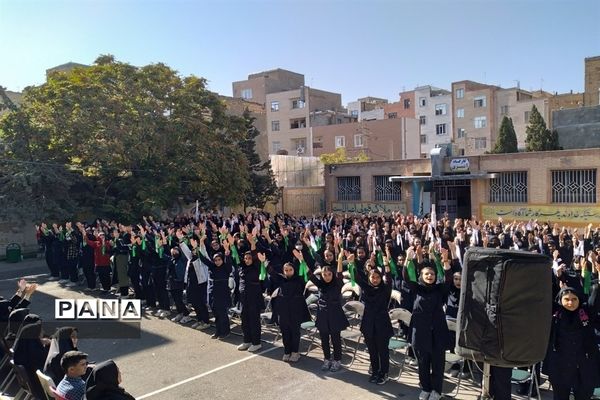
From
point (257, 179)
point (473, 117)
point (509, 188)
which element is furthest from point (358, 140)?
point (509, 188)

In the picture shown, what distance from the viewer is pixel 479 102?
48.2 metres

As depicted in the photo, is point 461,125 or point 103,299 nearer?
point 103,299

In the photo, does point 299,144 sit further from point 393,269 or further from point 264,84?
point 393,269

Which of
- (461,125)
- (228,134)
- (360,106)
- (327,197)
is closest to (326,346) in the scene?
(228,134)

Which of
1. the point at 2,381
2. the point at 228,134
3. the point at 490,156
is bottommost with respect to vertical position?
the point at 2,381

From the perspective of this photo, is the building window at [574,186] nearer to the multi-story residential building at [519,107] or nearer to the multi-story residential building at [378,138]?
the multi-story residential building at [519,107]

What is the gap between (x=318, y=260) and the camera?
1048 centimetres

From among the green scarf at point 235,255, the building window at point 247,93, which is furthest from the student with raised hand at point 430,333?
the building window at point 247,93

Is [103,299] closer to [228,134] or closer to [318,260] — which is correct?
[318,260]

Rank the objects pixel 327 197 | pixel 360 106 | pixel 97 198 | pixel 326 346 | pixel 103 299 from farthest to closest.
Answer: pixel 360 106, pixel 327 197, pixel 97 198, pixel 103 299, pixel 326 346

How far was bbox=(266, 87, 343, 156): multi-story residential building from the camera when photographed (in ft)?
171

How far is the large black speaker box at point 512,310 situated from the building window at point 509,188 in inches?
858

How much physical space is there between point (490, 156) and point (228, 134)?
1286 cm

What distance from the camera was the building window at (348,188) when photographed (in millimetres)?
29984
